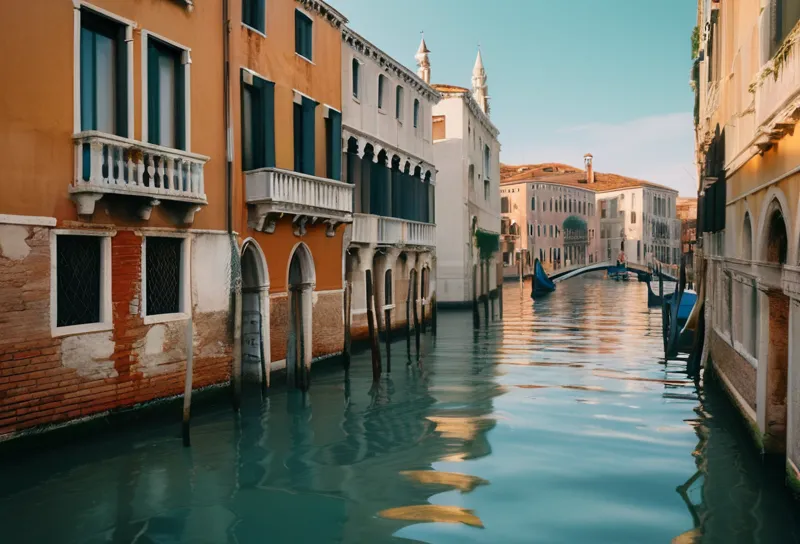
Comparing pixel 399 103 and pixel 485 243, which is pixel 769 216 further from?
pixel 485 243

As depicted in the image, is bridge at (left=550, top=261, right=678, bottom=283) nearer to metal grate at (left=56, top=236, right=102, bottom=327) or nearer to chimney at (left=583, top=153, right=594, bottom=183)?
chimney at (left=583, top=153, right=594, bottom=183)

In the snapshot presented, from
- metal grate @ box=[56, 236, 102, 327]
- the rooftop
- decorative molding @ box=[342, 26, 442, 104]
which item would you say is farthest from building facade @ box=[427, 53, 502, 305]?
the rooftop

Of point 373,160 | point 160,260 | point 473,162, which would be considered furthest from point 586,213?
point 160,260

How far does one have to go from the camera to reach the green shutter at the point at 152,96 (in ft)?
26.6

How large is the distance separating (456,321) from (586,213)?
36090 millimetres

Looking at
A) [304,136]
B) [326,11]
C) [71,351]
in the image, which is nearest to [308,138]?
[304,136]

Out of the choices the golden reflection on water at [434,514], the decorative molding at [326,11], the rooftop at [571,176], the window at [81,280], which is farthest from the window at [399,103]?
the rooftop at [571,176]

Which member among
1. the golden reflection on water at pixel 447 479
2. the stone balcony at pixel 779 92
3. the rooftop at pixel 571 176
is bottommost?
the golden reflection on water at pixel 447 479

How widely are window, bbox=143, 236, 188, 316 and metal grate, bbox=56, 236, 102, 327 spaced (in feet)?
2.11

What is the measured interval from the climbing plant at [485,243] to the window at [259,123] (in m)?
18.2

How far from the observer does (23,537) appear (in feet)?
16.6

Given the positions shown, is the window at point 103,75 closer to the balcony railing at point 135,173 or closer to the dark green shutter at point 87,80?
the dark green shutter at point 87,80

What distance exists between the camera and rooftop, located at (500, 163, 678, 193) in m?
55.1

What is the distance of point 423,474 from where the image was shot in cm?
668
